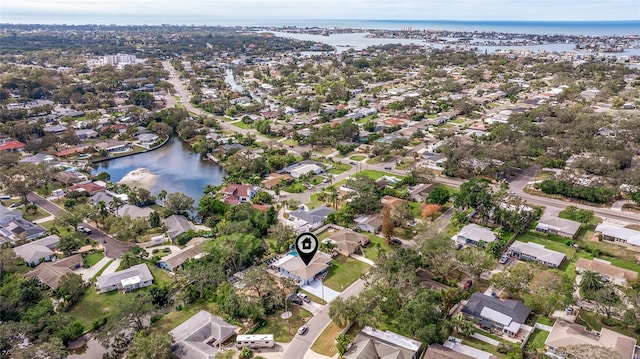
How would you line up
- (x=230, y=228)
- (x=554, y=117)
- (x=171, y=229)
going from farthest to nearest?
(x=554, y=117), (x=171, y=229), (x=230, y=228)

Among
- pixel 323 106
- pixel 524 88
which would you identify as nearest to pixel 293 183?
pixel 323 106

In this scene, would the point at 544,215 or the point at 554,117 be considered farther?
the point at 554,117

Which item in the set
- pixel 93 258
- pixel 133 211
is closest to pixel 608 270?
pixel 93 258

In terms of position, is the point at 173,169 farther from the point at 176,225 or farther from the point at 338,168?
the point at 338,168

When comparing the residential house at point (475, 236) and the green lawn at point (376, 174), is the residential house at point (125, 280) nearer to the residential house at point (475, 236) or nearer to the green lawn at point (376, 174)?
the residential house at point (475, 236)

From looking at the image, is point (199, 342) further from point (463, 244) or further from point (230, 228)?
point (463, 244)

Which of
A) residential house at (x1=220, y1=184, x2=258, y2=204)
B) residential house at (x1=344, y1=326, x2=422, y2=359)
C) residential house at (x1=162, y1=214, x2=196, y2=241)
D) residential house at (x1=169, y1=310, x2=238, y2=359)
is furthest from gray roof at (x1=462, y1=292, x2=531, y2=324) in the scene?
residential house at (x1=220, y1=184, x2=258, y2=204)
